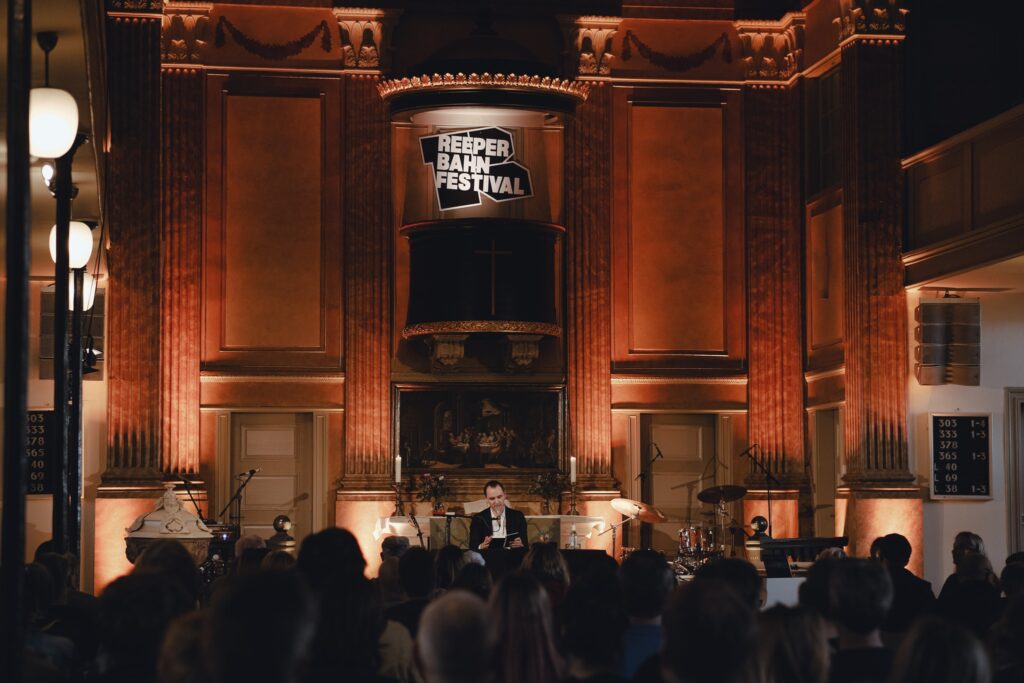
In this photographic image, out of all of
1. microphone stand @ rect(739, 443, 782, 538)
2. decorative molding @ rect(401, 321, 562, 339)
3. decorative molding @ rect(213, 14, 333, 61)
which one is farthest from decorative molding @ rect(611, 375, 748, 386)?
decorative molding @ rect(213, 14, 333, 61)

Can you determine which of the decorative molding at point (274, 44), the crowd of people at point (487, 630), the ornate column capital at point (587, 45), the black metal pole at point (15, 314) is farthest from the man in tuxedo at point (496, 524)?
the black metal pole at point (15, 314)

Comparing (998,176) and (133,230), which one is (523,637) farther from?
(133,230)

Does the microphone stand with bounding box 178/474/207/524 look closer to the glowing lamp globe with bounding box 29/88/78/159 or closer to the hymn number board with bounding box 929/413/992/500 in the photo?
the hymn number board with bounding box 929/413/992/500

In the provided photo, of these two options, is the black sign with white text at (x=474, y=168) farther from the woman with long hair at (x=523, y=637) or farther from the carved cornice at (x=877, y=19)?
the woman with long hair at (x=523, y=637)

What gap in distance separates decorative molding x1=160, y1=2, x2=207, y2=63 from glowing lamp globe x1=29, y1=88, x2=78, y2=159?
9.93 m

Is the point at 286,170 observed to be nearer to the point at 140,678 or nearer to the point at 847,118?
the point at 847,118

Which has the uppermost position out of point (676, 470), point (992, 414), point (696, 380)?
point (696, 380)

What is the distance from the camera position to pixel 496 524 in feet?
46.8

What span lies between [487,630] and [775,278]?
1573 centimetres

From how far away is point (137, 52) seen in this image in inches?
703

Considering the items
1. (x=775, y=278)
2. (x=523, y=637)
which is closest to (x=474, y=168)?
(x=775, y=278)

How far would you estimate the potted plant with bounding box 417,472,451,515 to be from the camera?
720 inches

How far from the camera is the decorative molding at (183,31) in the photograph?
18.3 m

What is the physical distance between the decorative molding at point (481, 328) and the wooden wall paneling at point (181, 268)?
2.63m
